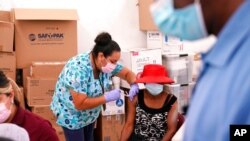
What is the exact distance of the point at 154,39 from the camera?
161 inches

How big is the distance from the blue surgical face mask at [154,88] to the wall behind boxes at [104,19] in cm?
147

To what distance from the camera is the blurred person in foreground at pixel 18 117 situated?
5.93ft

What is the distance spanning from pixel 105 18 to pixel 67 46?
0.71 m

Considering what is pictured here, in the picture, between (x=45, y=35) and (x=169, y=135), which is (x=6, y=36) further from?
(x=169, y=135)

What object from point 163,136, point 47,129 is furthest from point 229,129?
point 163,136

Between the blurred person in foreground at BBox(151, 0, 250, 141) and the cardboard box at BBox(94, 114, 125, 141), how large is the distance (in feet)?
9.61

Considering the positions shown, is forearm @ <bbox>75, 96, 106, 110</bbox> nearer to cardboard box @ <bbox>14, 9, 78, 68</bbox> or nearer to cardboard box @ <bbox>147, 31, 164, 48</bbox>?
cardboard box @ <bbox>14, 9, 78, 68</bbox>

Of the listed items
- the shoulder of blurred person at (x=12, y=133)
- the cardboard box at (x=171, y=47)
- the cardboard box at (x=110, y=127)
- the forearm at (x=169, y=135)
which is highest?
the cardboard box at (x=171, y=47)

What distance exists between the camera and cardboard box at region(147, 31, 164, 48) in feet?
13.2

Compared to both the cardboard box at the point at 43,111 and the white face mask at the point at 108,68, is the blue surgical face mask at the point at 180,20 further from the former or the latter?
the cardboard box at the point at 43,111

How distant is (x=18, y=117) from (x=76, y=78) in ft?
2.59

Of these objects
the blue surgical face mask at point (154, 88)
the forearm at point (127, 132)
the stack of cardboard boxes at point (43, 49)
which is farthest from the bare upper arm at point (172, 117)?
the stack of cardboard boxes at point (43, 49)

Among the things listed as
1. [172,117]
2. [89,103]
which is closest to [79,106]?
[89,103]

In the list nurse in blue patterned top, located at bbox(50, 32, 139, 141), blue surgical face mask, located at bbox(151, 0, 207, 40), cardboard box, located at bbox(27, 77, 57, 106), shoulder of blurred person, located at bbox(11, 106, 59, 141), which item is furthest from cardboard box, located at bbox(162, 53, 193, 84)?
blue surgical face mask, located at bbox(151, 0, 207, 40)
